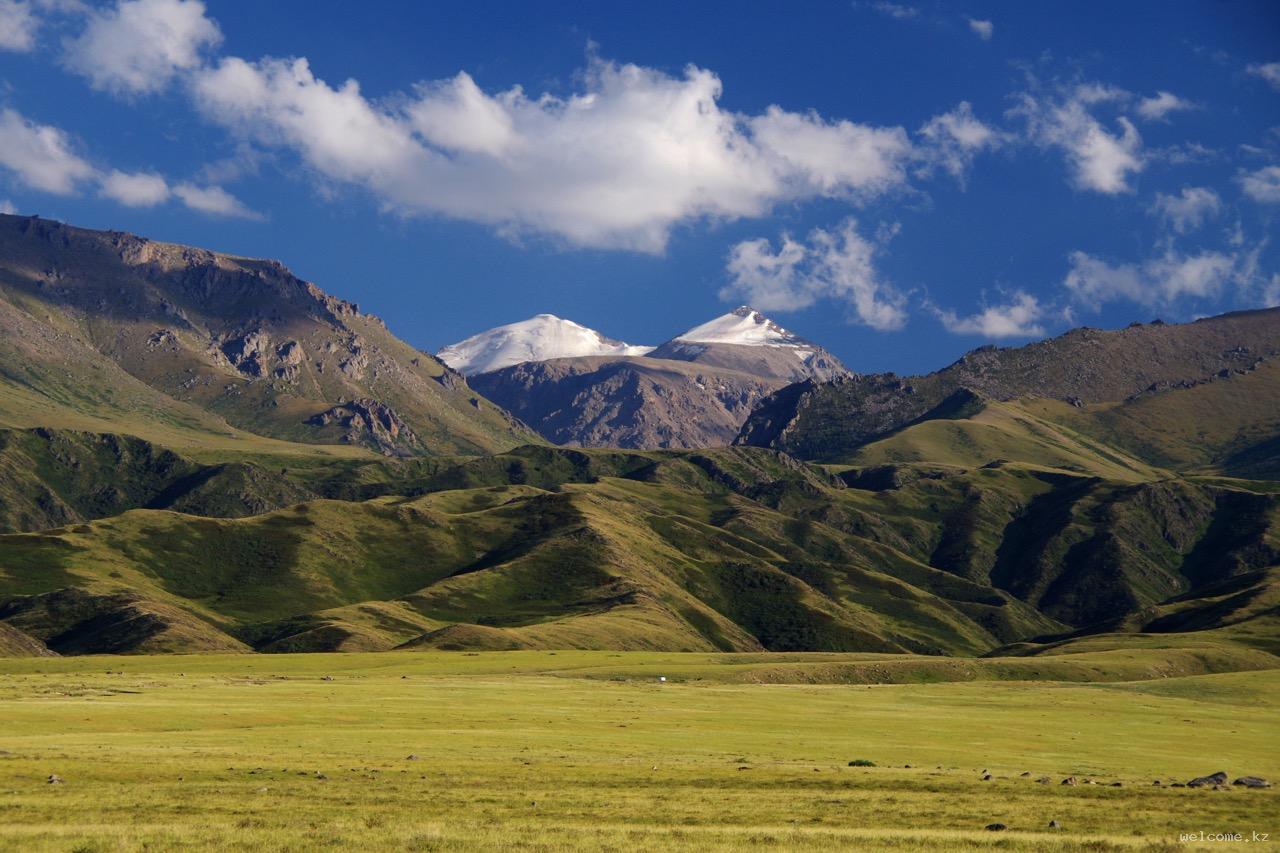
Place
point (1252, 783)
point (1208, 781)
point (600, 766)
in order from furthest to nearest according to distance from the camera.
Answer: point (600, 766), point (1208, 781), point (1252, 783)

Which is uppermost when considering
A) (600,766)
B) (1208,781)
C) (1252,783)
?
(1252,783)

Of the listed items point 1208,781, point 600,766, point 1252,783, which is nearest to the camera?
point 1252,783

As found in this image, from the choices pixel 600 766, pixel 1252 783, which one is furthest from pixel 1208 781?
pixel 600 766

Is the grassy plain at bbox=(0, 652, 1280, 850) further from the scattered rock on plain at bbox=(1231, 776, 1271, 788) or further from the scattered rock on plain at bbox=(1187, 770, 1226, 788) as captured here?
the scattered rock on plain at bbox=(1231, 776, 1271, 788)

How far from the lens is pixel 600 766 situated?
71.9 metres

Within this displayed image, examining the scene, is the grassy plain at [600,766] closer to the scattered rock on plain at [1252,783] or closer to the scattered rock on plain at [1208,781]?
the scattered rock on plain at [1208,781]

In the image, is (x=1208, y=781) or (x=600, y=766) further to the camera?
(x=600, y=766)

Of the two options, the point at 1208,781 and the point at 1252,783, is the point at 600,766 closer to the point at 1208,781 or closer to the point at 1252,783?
the point at 1208,781

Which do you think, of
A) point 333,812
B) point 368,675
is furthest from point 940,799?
point 368,675

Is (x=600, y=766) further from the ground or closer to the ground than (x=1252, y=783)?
closer to the ground

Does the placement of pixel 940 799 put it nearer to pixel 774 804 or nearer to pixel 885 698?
pixel 774 804

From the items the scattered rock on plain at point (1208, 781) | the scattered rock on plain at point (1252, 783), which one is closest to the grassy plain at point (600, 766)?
the scattered rock on plain at point (1208, 781)

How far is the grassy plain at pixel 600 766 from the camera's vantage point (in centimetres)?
4872

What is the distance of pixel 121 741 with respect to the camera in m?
78.5
